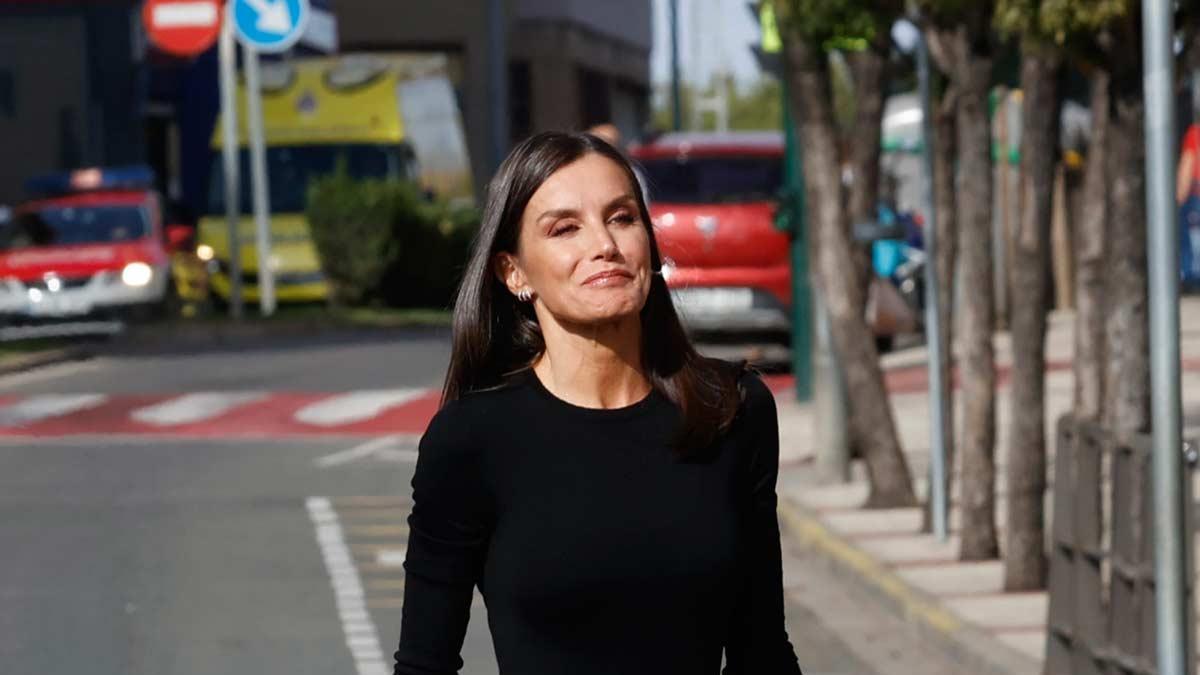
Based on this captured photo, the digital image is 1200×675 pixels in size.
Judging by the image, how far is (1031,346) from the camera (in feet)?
35.7

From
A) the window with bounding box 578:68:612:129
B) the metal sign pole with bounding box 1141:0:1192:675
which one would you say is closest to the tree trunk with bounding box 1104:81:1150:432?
the metal sign pole with bounding box 1141:0:1192:675

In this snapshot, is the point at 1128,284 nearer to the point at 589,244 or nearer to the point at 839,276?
the point at 839,276

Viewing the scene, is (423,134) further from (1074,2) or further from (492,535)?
(492,535)

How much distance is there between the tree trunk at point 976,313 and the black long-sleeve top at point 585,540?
26.1 feet

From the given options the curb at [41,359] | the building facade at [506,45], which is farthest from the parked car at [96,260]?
the building facade at [506,45]

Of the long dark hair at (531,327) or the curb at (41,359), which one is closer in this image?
the long dark hair at (531,327)

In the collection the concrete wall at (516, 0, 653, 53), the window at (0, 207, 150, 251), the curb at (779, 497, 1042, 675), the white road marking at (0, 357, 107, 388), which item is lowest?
the white road marking at (0, 357, 107, 388)

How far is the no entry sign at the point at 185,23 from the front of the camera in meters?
35.1

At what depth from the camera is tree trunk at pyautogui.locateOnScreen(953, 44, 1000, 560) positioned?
11.7 metres

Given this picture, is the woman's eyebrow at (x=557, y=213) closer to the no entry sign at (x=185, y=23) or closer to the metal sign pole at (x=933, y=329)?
the metal sign pole at (x=933, y=329)

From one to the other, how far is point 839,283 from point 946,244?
0.65 meters

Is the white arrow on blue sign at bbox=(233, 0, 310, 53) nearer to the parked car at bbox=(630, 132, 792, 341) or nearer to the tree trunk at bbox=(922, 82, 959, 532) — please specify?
the parked car at bbox=(630, 132, 792, 341)

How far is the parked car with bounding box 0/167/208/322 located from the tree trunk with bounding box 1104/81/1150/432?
21071 mm

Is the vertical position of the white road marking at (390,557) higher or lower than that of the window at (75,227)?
lower
